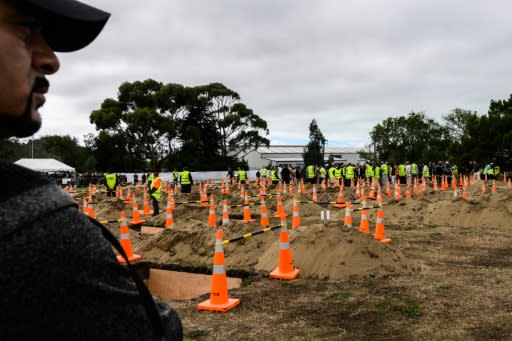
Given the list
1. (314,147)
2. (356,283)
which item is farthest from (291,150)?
(356,283)

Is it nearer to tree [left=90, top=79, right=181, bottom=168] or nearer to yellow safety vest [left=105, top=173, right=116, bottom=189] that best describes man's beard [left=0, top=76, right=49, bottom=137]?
yellow safety vest [left=105, top=173, right=116, bottom=189]

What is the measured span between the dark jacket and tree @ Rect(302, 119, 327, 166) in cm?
6922

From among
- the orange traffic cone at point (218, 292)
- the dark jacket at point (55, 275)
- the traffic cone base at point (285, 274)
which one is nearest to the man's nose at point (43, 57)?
the dark jacket at point (55, 275)

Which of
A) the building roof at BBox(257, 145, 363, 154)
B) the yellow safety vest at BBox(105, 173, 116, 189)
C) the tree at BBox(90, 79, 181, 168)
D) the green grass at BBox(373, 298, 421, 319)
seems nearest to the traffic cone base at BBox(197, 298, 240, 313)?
the green grass at BBox(373, 298, 421, 319)

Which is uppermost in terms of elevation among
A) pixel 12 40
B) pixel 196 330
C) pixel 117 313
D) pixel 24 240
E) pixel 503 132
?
pixel 503 132

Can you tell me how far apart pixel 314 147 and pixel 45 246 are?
243 feet

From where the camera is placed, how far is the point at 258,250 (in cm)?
1008

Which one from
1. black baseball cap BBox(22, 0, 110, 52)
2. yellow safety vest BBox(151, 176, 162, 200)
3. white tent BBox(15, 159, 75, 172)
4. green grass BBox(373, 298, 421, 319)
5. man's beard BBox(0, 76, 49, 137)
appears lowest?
green grass BBox(373, 298, 421, 319)

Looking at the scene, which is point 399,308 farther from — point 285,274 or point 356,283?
point 285,274

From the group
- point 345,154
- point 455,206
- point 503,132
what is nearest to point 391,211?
point 455,206

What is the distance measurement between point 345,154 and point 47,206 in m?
127

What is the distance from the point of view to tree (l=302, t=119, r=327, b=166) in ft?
237

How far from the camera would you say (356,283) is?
752cm

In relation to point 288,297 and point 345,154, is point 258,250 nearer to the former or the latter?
point 288,297
